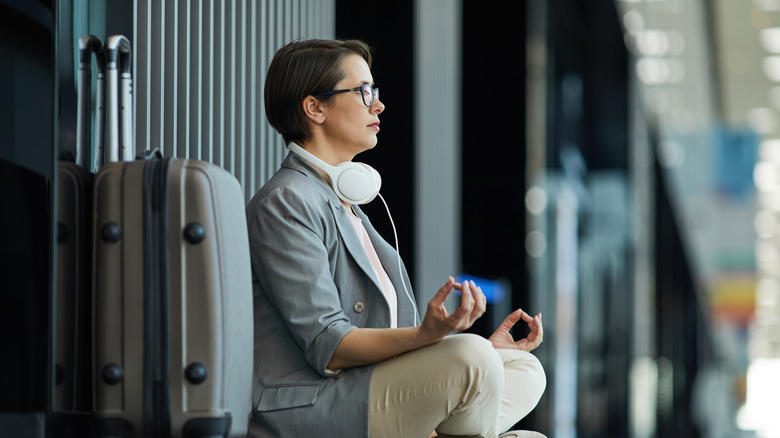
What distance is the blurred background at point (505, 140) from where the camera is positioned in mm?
1786

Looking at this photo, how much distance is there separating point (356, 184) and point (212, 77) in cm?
101

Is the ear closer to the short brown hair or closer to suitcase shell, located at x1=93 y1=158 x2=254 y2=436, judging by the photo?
the short brown hair

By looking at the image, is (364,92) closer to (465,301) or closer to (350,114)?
(350,114)

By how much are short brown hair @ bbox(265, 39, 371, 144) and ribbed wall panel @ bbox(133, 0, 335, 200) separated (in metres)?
0.51

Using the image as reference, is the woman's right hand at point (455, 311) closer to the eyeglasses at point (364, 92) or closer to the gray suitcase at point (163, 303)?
the gray suitcase at point (163, 303)

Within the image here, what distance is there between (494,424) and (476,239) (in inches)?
183

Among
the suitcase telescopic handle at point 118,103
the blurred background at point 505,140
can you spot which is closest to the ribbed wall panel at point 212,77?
the blurred background at point 505,140

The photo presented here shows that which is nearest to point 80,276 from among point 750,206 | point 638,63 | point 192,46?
point 192,46

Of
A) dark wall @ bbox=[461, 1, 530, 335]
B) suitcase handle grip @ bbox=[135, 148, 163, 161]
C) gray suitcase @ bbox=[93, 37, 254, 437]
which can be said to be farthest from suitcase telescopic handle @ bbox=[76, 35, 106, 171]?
dark wall @ bbox=[461, 1, 530, 335]

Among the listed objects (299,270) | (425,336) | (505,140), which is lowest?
(425,336)

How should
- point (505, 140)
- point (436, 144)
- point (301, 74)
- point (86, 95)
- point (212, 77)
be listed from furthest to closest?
point (505, 140)
point (436, 144)
point (212, 77)
point (301, 74)
point (86, 95)

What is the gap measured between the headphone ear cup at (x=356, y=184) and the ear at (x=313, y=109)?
150mm

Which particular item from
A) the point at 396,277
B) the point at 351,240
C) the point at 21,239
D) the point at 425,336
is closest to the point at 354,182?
the point at 351,240

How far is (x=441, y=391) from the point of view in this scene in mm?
1815
